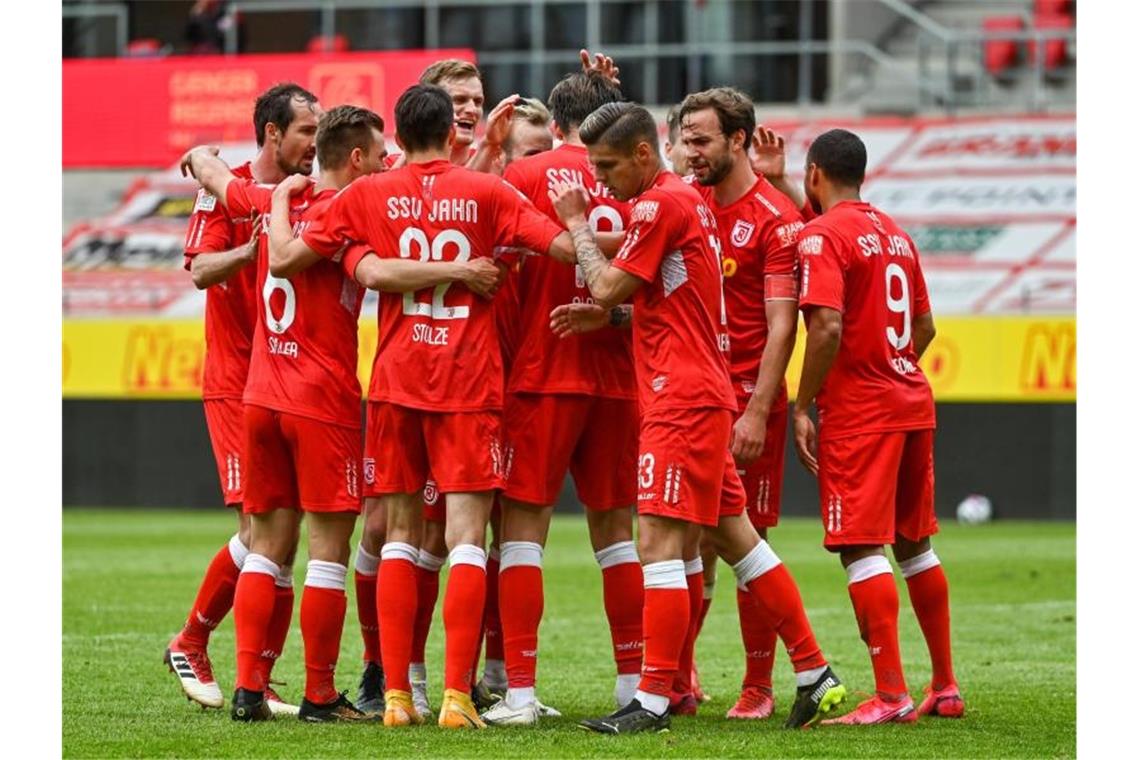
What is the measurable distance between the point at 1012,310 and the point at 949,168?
223 centimetres

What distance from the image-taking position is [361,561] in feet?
27.0

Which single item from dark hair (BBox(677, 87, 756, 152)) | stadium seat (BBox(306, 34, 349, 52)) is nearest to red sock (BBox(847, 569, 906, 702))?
dark hair (BBox(677, 87, 756, 152))

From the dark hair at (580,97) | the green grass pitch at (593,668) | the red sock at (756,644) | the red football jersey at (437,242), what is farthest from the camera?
the red sock at (756,644)

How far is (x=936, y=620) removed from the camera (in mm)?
7887

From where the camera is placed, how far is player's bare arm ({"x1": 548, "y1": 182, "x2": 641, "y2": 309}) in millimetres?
7062

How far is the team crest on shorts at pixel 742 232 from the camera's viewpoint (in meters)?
7.91

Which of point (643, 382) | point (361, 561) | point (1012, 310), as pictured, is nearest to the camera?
point (643, 382)

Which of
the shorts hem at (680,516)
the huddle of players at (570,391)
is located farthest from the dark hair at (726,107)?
the shorts hem at (680,516)

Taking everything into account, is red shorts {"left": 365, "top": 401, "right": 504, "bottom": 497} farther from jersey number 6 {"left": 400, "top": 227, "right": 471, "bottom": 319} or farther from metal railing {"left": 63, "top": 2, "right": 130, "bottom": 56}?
metal railing {"left": 63, "top": 2, "right": 130, "bottom": 56}

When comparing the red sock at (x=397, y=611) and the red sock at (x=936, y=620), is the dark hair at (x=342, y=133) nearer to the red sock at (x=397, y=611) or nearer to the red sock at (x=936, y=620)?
the red sock at (x=397, y=611)

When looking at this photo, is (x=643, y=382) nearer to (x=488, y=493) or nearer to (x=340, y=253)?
(x=488, y=493)

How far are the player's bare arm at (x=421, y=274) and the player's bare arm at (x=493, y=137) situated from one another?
26.5 inches

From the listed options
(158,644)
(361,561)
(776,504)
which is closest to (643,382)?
(776,504)

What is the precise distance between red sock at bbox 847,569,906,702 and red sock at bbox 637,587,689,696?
85cm
